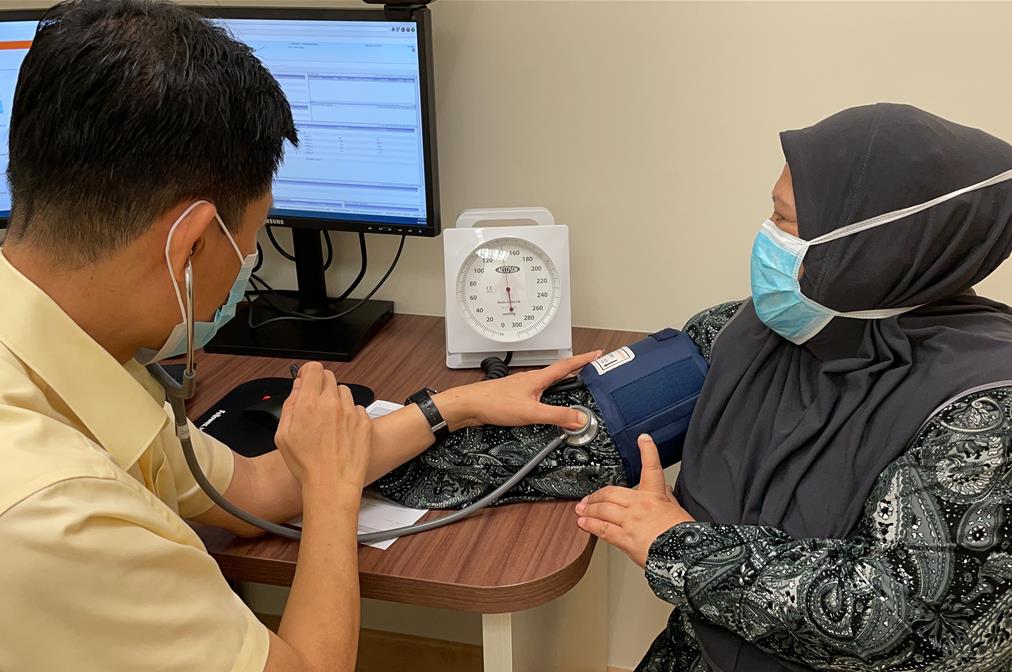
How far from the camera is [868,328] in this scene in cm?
119

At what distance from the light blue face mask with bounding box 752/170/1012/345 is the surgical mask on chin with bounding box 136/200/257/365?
0.62 meters

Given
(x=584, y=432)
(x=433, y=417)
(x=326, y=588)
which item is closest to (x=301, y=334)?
(x=433, y=417)

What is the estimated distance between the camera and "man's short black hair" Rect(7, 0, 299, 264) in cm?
90

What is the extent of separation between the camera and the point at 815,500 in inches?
46.1

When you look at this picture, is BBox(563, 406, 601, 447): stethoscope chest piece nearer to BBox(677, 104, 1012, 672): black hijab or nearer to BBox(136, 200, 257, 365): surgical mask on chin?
BBox(677, 104, 1012, 672): black hijab

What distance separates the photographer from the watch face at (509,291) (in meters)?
1.61

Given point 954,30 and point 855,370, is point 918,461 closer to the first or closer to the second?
point 855,370

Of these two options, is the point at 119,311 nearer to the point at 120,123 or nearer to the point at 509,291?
the point at 120,123

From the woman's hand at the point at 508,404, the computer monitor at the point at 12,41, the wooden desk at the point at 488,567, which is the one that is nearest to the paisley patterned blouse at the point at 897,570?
the wooden desk at the point at 488,567

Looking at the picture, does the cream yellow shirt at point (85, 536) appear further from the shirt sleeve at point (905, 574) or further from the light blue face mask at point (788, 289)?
the light blue face mask at point (788, 289)

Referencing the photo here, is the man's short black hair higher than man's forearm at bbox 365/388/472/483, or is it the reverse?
the man's short black hair

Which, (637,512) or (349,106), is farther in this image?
(349,106)

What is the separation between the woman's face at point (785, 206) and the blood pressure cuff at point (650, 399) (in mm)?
247

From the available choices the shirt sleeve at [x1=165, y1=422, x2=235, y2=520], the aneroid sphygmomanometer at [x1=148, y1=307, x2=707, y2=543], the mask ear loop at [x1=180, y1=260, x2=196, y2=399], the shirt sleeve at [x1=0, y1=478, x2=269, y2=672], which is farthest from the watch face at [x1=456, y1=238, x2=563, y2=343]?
the shirt sleeve at [x1=0, y1=478, x2=269, y2=672]
